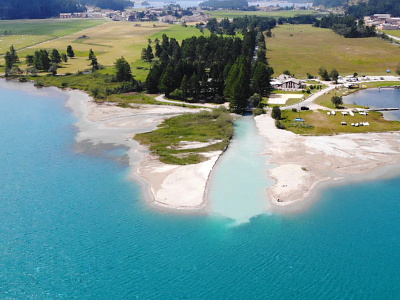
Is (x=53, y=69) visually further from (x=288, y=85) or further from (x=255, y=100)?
(x=288, y=85)

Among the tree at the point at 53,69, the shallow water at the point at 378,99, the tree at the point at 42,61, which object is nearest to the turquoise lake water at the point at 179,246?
the shallow water at the point at 378,99

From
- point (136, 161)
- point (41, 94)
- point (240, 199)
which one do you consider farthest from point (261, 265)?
point (41, 94)

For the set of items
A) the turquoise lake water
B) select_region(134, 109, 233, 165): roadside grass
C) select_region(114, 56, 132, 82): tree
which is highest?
select_region(114, 56, 132, 82): tree

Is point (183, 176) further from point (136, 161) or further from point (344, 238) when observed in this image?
point (344, 238)

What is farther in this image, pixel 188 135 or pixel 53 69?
pixel 53 69

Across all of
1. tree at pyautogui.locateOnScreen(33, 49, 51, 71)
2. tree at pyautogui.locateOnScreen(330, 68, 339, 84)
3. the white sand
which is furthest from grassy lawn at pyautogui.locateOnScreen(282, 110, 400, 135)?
tree at pyautogui.locateOnScreen(33, 49, 51, 71)

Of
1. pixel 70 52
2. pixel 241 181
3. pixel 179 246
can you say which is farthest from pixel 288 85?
pixel 70 52

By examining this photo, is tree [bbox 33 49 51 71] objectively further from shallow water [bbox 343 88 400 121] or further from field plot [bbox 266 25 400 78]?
shallow water [bbox 343 88 400 121]
